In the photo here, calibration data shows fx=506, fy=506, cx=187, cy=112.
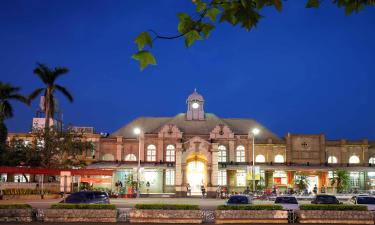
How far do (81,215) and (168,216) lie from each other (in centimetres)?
458

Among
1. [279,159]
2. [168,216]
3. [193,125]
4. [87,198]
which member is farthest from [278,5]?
[193,125]

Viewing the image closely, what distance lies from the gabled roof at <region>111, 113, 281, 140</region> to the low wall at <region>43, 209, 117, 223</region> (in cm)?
4487

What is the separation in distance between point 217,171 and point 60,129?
19.8m

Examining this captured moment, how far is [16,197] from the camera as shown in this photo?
157ft

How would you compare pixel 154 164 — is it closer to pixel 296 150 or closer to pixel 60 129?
pixel 60 129

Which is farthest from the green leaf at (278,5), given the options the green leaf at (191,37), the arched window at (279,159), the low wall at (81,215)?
the arched window at (279,159)

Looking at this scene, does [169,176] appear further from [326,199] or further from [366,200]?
[366,200]

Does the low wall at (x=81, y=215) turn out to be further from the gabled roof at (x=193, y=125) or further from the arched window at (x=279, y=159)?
the arched window at (x=279, y=159)

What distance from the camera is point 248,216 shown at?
86.8ft

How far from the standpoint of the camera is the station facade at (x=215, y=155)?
6456cm

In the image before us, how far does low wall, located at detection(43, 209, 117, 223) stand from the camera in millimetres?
26438

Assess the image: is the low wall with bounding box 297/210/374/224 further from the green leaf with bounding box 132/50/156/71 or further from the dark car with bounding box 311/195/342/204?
the green leaf with bounding box 132/50/156/71

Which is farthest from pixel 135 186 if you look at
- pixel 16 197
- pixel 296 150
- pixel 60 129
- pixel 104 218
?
pixel 104 218

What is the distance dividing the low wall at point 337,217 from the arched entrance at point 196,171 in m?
38.4
